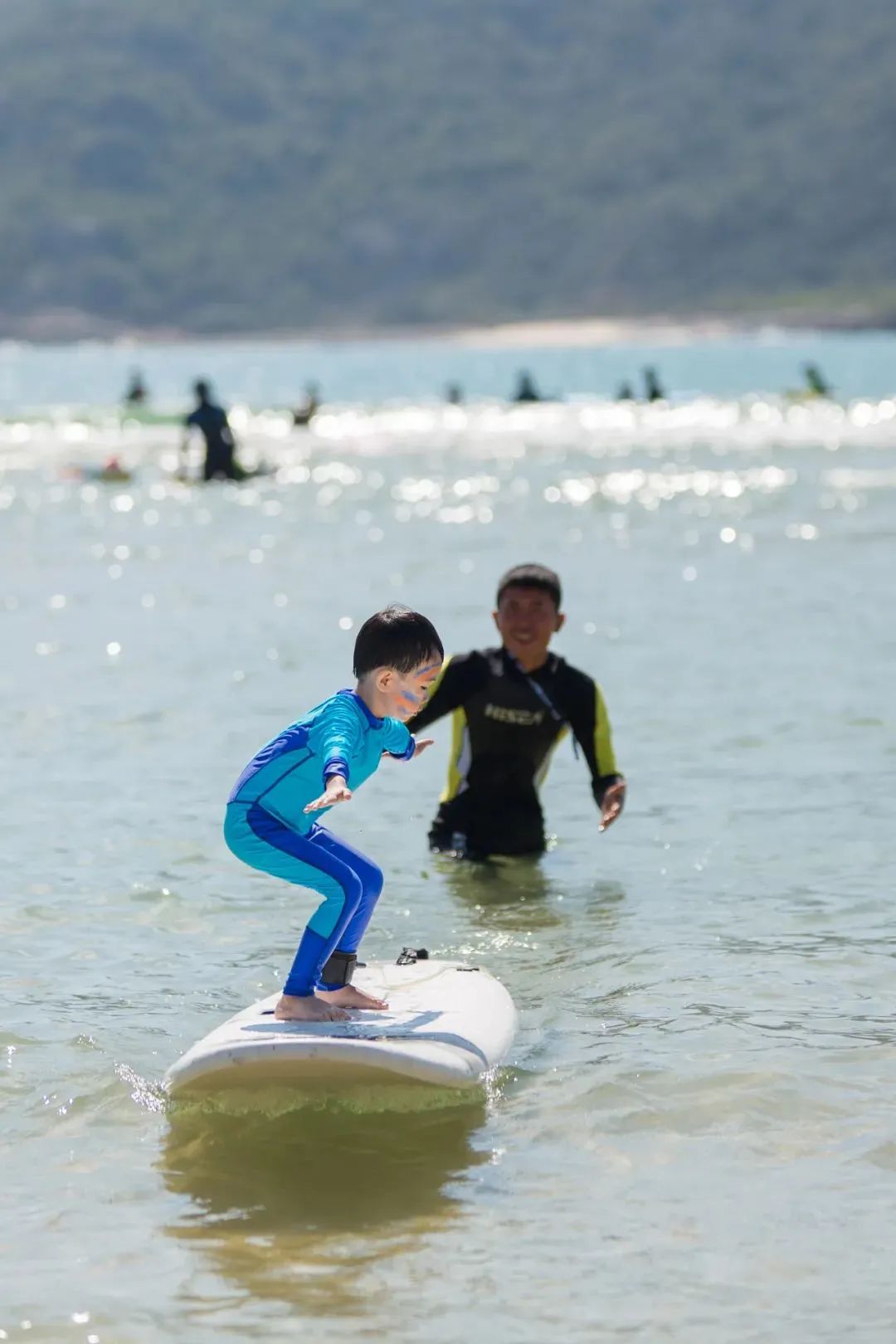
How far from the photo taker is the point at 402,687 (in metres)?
6.88

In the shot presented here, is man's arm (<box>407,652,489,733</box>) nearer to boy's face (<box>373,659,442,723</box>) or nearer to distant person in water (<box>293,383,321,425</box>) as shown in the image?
boy's face (<box>373,659,442,723</box>)

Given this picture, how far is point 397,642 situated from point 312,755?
0.56m

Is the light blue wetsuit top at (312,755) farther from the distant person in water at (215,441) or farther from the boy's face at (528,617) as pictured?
the distant person in water at (215,441)

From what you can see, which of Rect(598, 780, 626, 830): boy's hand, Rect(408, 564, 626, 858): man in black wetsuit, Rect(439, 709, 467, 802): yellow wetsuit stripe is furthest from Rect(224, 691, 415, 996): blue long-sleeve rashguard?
Rect(439, 709, 467, 802): yellow wetsuit stripe

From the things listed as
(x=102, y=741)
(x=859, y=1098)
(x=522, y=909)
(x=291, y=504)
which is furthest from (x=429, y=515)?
(x=859, y=1098)

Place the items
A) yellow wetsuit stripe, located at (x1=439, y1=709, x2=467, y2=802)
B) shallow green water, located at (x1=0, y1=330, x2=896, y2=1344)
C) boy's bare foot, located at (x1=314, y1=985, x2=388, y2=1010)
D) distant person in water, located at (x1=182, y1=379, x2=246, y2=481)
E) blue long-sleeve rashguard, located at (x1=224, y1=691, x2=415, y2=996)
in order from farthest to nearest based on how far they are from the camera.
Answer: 1. distant person in water, located at (x1=182, y1=379, x2=246, y2=481)
2. yellow wetsuit stripe, located at (x1=439, y1=709, x2=467, y2=802)
3. boy's bare foot, located at (x1=314, y1=985, x2=388, y2=1010)
4. blue long-sleeve rashguard, located at (x1=224, y1=691, x2=415, y2=996)
5. shallow green water, located at (x1=0, y1=330, x2=896, y2=1344)

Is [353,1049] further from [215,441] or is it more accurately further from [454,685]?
[215,441]

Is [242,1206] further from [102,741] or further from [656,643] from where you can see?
[656,643]

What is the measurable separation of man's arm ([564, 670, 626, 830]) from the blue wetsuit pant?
2875mm

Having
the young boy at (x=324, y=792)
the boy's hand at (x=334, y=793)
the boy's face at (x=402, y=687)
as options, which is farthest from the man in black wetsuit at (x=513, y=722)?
the boy's hand at (x=334, y=793)

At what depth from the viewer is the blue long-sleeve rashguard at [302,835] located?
7.11 meters

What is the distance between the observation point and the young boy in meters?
6.83

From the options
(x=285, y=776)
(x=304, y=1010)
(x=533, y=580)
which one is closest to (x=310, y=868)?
(x=285, y=776)

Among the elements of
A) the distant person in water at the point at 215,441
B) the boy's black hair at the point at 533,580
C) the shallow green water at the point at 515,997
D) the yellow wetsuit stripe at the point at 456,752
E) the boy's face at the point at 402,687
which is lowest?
the shallow green water at the point at 515,997
